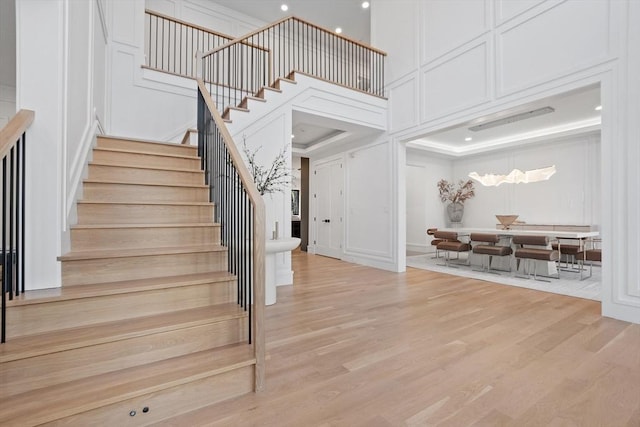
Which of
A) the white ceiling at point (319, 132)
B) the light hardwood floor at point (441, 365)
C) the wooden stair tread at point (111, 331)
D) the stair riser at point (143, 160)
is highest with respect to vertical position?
the white ceiling at point (319, 132)

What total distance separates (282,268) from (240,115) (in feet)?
7.35

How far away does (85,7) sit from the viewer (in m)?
2.75

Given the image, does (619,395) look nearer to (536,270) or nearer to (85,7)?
(536,270)

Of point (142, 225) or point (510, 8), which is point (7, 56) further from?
point (510, 8)

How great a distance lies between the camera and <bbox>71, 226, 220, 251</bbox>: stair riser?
2225mm

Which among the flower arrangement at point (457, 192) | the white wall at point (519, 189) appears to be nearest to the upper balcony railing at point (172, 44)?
the white wall at point (519, 189)

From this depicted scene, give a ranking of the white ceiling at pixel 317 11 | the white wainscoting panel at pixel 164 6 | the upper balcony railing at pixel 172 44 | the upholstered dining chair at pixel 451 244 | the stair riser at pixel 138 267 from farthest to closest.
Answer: the white ceiling at pixel 317 11
the white wainscoting panel at pixel 164 6
the upholstered dining chair at pixel 451 244
the upper balcony railing at pixel 172 44
the stair riser at pixel 138 267

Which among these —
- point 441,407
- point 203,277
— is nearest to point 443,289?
point 441,407

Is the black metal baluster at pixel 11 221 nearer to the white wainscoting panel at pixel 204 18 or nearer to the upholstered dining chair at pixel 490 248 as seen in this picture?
the upholstered dining chair at pixel 490 248

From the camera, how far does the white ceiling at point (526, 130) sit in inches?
208

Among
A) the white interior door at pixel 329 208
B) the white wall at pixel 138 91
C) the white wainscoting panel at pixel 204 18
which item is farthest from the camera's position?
the white interior door at pixel 329 208

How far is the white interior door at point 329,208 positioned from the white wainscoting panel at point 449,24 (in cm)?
302

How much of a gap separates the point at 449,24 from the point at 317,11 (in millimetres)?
3420

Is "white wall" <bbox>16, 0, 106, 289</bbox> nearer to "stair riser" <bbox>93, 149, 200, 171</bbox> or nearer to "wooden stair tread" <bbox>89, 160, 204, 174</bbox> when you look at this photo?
"wooden stair tread" <bbox>89, 160, 204, 174</bbox>
